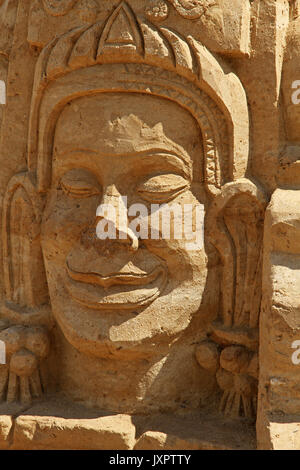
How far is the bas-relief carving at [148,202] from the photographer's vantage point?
3.23 meters

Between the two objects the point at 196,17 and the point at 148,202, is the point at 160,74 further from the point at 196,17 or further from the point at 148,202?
the point at 148,202

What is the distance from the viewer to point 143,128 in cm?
323

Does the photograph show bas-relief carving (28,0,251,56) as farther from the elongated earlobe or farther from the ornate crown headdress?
the elongated earlobe

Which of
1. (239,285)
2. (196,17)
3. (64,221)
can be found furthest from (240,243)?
(196,17)

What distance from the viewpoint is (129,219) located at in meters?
3.32

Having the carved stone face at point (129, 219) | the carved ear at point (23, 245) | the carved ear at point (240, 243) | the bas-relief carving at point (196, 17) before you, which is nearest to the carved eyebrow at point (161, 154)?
the carved stone face at point (129, 219)

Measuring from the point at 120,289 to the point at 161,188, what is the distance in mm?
568

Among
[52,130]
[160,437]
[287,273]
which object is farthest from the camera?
[52,130]

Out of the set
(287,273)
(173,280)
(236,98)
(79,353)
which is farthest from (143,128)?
(79,353)

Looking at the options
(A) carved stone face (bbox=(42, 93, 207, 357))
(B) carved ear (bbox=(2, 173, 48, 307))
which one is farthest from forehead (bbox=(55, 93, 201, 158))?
(B) carved ear (bbox=(2, 173, 48, 307))

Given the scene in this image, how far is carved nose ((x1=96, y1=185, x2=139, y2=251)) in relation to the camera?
10.7ft

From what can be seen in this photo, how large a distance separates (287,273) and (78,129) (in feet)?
4.25

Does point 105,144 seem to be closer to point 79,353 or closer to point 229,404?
point 79,353

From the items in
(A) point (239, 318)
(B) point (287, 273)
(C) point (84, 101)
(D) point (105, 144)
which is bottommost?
(A) point (239, 318)
